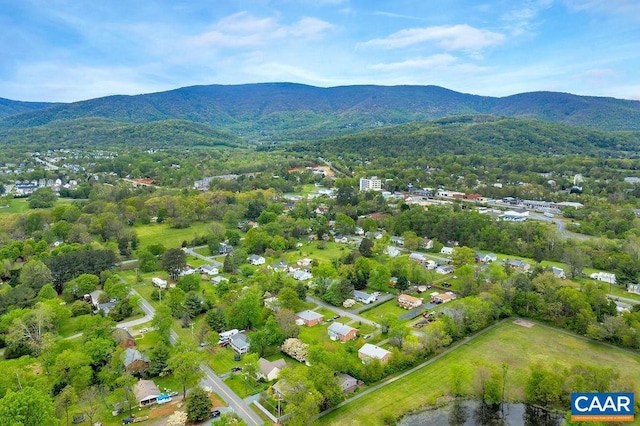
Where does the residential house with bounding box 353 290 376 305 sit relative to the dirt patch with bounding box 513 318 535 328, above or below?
above

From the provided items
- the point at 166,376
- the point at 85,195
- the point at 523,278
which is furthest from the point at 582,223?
the point at 85,195

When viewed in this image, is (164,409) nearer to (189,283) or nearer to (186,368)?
(186,368)

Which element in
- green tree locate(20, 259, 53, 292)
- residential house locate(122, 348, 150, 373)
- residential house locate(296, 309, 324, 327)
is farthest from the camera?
green tree locate(20, 259, 53, 292)

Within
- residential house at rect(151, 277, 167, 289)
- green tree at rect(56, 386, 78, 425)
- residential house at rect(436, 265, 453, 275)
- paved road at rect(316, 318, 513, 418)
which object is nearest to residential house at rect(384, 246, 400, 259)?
residential house at rect(436, 265, 453, 275)

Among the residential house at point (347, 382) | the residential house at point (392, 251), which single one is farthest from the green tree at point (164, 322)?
the residential house at point (392, 251)

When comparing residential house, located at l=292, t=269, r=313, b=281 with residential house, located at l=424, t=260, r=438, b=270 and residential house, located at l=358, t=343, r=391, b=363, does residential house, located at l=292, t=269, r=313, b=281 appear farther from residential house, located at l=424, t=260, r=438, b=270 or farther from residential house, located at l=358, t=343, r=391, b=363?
residential house, located at l=358, t=343, r=391, b=363

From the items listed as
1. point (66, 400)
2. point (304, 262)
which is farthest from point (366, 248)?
point (66, 400)

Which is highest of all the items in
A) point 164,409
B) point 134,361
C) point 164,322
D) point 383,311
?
point 164,322
